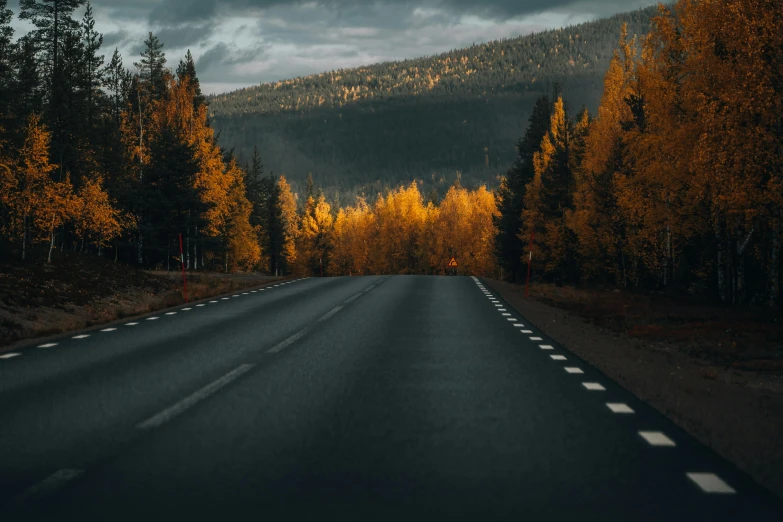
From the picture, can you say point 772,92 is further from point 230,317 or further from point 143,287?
point 143,287

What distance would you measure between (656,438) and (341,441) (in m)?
2.71

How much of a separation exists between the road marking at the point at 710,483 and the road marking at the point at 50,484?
169 inches

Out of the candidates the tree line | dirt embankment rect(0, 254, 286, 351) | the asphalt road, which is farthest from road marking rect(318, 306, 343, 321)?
the tree line

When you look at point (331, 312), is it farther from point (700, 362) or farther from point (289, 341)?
point (700, 362)

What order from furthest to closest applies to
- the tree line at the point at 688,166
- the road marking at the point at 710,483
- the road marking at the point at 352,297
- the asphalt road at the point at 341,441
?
1. the road marking at the point at 352,297
2. the tree line at the point at 688,166
3. the road marking at the point at 710,483
4. the asphalt road at the point at 341,441

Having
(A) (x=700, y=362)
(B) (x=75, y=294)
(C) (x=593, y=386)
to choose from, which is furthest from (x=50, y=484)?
(B) (x=75, y=294)

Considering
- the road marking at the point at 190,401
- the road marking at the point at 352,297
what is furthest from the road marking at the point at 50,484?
the road marking at the point at 352,297

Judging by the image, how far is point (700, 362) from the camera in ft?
46.5

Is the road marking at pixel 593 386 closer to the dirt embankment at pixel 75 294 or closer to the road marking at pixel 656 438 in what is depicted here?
the road marking at pixel 656 438

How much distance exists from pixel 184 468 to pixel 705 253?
33.8m

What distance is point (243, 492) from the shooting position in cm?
568

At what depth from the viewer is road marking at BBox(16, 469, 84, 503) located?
5.58m

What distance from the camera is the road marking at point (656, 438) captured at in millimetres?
7367

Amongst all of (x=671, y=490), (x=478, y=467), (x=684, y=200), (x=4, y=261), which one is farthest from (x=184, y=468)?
(x=684, y=200)
